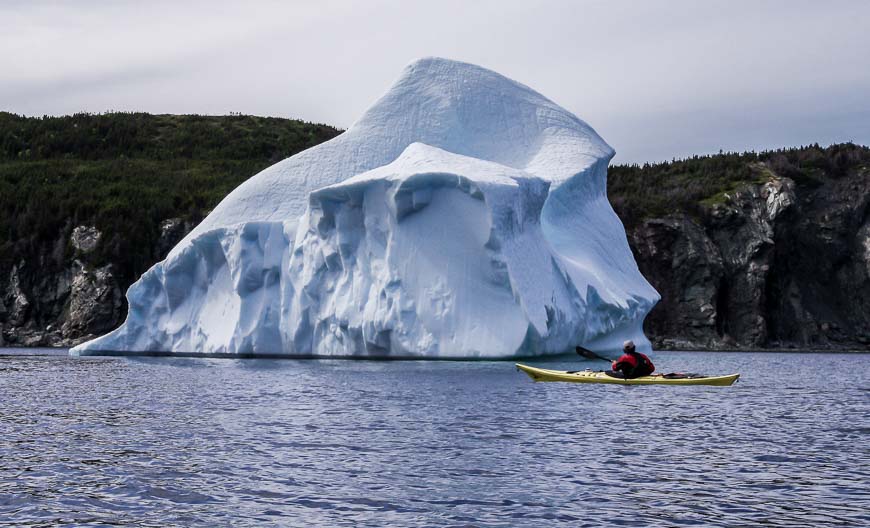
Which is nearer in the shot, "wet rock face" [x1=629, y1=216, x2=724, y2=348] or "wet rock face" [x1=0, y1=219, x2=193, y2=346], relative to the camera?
"wet rock face" [x1=0, y1=219, x2=193, y2=346]

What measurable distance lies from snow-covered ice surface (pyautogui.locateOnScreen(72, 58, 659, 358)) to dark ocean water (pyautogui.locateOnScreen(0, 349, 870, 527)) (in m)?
5.62

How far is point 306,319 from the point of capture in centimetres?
3481

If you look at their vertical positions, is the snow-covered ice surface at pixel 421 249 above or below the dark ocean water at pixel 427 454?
above

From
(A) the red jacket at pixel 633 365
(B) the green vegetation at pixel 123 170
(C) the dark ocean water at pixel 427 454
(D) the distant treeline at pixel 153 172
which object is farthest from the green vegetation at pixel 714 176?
(C) the dark ocean water at pixel 427 454

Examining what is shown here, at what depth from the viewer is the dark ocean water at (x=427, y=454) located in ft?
36.0

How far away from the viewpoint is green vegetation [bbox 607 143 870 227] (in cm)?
6938

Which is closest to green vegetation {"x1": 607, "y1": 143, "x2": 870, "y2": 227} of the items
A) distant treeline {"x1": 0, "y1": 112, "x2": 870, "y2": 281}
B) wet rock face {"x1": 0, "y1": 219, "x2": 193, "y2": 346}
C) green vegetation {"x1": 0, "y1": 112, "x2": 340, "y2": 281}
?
distant treeline {"x1": 0, "y1": 112, "x2": 870, "y2": 281}

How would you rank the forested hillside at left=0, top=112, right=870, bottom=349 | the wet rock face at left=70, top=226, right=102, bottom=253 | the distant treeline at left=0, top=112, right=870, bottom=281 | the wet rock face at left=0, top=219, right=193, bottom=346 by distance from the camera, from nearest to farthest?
the wet rock face at left=0, top=219, right=193, bottom=346 < the forested hillside at left=0, top=112, right=870, bottom=349 < the wet rock face at left=70, top=226, right=102, bottom=253 < the distant treeline at left=0, top=112, right=870, bottom=281

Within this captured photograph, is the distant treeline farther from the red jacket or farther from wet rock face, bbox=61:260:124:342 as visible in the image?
the red jacket

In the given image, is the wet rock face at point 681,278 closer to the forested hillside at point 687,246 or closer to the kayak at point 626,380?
the forested hillside at point 687,246

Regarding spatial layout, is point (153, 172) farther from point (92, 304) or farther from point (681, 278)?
point (681, 278)

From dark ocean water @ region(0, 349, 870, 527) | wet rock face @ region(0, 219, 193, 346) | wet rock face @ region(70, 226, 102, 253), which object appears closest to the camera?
dark ocean water @ region(0, 349, 870, 527)

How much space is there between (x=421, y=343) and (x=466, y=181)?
195 inches

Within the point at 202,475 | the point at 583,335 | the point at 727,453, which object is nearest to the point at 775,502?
the point at 727,453
